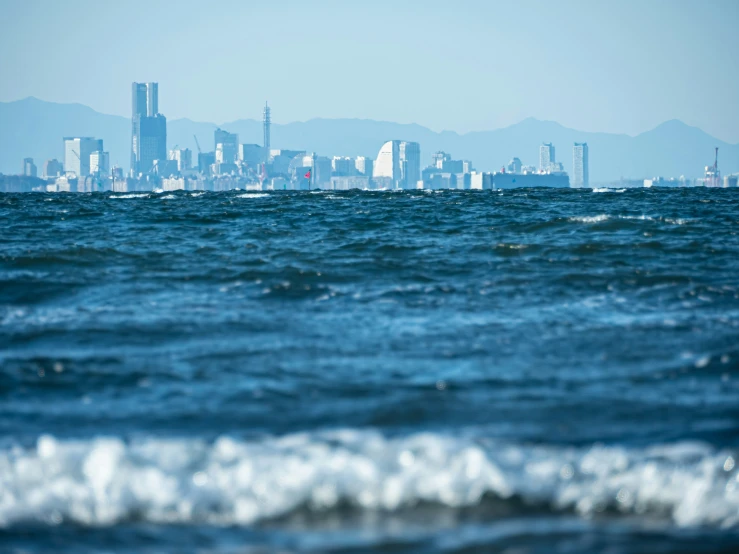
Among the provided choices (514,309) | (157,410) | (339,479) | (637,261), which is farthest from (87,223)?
(339,479)

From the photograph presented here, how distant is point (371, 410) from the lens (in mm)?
5980

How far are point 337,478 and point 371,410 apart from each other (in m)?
1.10

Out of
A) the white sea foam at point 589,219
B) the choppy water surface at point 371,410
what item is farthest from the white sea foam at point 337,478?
the white sea foam at point 589,219

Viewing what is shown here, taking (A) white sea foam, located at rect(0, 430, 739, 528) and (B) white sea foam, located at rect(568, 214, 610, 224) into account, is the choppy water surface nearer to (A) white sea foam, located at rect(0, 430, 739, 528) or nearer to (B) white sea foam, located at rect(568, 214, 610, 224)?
(A) white sea foam, located at rect(0, 430, 739, 528)

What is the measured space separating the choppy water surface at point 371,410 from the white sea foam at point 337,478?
0.05 ft

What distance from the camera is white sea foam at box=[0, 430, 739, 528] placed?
4.63 m

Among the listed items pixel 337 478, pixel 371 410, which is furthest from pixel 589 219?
pixel 337 478

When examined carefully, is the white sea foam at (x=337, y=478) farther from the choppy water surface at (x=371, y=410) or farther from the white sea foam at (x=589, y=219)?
the white sea foam at (x=589, y=219)

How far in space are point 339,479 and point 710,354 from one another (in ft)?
13.0

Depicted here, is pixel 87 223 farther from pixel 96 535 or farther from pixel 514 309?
pixel 96 535

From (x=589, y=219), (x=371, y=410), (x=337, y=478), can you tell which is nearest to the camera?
(x=337, y=478)

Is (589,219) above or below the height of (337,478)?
above

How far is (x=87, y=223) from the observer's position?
23719 mm

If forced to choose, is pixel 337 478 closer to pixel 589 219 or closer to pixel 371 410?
pixel 371 410
